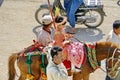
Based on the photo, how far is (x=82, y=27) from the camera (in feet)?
34.0

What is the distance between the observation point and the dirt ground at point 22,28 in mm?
8820

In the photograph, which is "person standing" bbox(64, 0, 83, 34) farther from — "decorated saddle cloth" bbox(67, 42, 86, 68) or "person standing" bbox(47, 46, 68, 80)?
"person standing" bbox(47, 46, 68, 80)

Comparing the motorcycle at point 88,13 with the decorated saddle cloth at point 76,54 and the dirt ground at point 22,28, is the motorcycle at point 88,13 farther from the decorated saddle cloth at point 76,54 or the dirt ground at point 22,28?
the decorated saddle cloth at point 76,54

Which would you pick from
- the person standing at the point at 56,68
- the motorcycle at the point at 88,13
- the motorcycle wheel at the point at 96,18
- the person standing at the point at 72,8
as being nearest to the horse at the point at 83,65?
the person standing at the point at 56,68

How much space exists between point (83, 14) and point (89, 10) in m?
0.21

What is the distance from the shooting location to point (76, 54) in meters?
5.94

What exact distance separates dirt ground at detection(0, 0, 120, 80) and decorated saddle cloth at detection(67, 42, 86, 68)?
1690mm

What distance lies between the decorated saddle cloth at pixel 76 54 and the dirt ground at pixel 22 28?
1690 mm

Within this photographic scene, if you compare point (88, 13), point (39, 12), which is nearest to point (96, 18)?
point (88, 13)

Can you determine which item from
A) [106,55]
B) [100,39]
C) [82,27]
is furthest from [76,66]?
[82,27]

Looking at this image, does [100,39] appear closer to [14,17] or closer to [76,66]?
[14,17]

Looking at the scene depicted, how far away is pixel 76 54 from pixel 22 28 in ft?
14.8

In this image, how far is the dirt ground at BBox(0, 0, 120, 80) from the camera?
28.9ft

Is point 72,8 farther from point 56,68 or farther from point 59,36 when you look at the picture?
point 56,68
